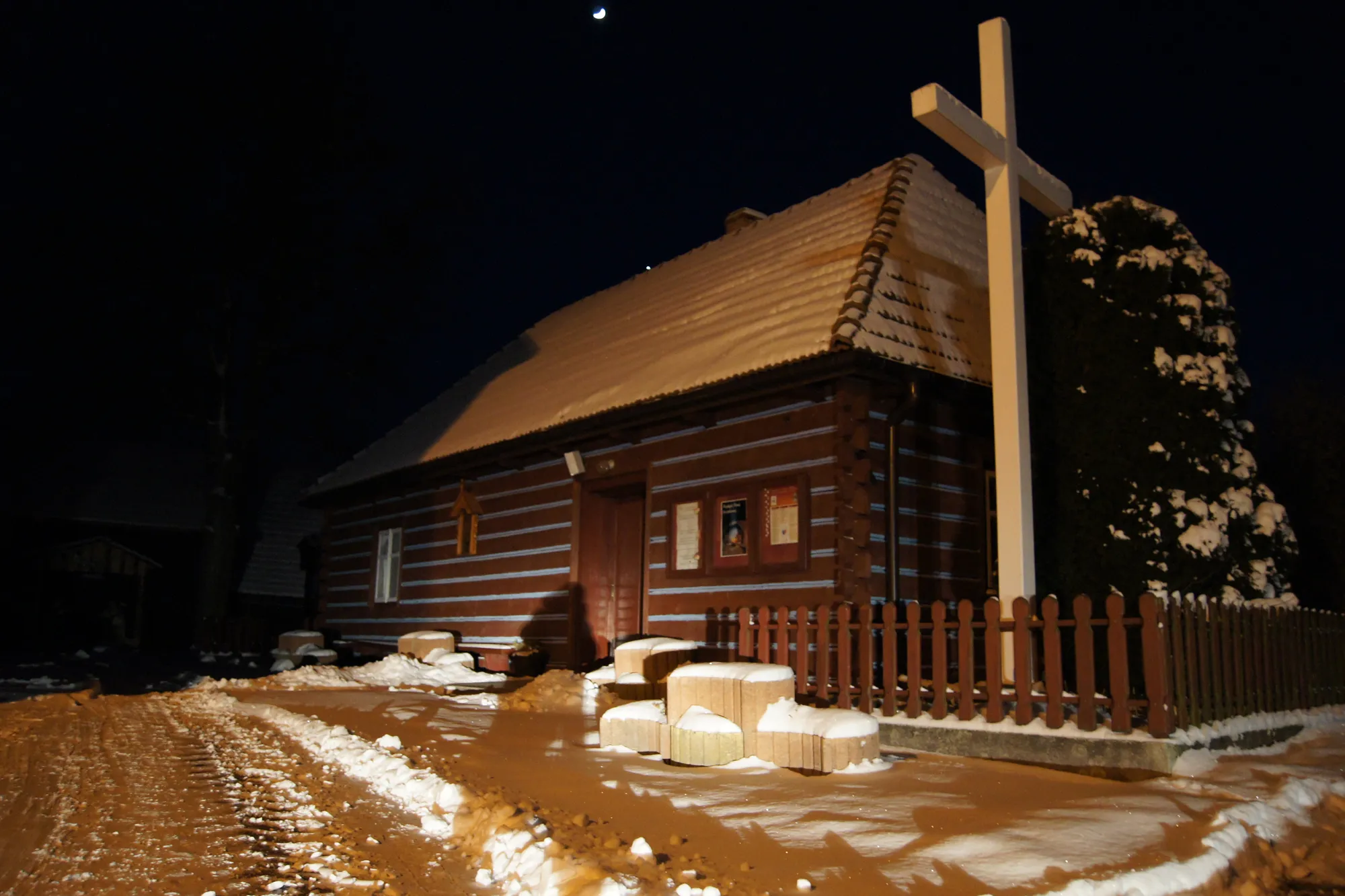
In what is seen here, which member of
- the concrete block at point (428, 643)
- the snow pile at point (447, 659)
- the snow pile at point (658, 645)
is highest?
the snow pile at point (658, 645)

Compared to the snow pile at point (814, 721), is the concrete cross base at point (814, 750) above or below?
below

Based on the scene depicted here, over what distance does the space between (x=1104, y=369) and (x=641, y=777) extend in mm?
5575

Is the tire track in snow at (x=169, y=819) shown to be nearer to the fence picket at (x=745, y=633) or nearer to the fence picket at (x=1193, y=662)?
the fence picket at (x=745, y=633)

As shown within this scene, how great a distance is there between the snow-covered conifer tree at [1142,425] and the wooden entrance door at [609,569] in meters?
5.44

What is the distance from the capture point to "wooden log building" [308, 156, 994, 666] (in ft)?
32.7

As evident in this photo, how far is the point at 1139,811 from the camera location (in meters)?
5.19

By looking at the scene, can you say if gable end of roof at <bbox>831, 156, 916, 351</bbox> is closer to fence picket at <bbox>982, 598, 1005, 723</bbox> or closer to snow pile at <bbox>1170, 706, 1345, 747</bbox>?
fence picket at <bbox>982, 598, 1005, 723</bbox>

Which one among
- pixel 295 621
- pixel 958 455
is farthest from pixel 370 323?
pixel 958 455

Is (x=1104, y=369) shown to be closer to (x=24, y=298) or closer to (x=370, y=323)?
(x=370, y=323)

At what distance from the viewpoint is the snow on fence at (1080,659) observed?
268 inches

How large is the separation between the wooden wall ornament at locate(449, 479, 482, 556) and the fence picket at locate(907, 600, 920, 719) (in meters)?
8.87

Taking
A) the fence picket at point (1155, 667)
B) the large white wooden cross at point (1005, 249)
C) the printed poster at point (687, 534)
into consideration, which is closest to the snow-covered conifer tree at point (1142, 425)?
the large white wooden cross at point (1005, 249)

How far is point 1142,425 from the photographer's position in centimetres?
881

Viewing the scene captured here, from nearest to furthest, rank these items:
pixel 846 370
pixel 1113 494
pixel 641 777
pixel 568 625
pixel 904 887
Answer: pixel 904 887, pixel 641 777, pixel 1113 494, pixel 846 370, pixel 568 625
